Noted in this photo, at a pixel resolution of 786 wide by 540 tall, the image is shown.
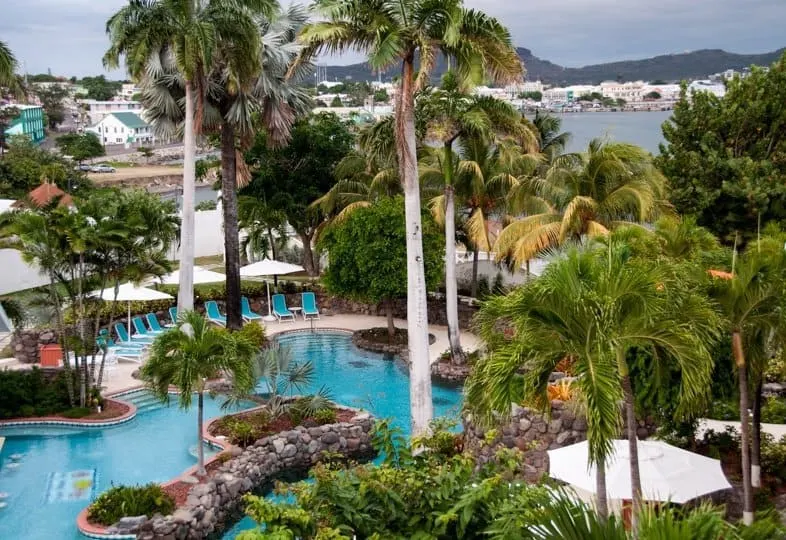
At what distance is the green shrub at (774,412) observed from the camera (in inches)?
568

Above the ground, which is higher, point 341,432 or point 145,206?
point 145,206

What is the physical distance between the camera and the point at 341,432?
50.4 ft

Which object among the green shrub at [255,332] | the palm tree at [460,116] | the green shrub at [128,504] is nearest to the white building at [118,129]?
the green shrub at [255,332]

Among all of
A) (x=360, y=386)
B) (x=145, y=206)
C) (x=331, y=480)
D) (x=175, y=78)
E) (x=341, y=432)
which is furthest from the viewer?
(x=175, y=78)

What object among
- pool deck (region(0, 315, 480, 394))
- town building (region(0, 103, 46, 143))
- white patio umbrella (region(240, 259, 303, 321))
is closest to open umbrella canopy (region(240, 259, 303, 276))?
white patio umbrella (region(240, 259, 303, 321))

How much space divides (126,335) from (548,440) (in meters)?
12.1

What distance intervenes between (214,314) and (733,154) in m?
14.8

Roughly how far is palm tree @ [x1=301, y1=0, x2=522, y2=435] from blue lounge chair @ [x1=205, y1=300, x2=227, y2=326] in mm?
9834

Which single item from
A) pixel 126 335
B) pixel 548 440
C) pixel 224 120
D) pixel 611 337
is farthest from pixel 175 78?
pixel 611 337

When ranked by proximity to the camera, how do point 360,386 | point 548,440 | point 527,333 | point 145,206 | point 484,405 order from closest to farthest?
1. point 527,333
2. point 484,405
3. point 548,440
4. point 145,206
5. point 360,386

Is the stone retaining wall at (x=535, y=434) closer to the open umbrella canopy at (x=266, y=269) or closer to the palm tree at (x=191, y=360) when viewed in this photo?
the palm tree at (x=191, y=360)

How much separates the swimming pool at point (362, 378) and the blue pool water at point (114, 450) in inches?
0.9

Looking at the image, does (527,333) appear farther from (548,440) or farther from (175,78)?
(175,78)

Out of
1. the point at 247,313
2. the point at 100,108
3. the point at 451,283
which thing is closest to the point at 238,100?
the point at 247,313
